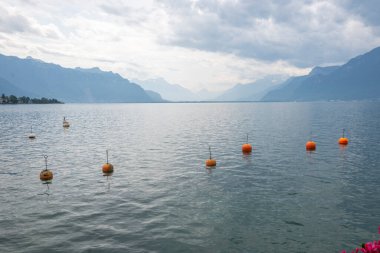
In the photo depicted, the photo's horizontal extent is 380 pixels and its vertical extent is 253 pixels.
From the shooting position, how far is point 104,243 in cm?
2103

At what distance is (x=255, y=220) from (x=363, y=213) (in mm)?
9817

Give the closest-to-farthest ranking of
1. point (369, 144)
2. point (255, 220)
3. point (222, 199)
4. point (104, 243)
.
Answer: point (104, 243) < point (255, 220) < point (222, 199) < point (369, 144)

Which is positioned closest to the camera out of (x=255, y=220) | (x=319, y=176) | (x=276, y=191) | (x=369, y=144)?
(x=255, y=220)

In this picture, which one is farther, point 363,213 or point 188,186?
point 188,186

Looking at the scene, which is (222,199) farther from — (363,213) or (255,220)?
(363,213)

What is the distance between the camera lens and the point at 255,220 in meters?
24.5

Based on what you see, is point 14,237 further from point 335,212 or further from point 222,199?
point 335,212

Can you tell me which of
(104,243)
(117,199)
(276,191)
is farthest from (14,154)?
(276,191)

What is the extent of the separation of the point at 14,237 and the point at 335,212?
26.3 m

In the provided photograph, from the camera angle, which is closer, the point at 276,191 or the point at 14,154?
the point at 276,191

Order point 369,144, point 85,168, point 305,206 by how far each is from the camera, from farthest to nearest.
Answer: point 369,144 < point 85,168 < point 305,206

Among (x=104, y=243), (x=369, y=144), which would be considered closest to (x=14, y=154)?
(x=104, y=243)

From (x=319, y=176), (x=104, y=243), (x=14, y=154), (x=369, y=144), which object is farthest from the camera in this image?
(x=369, y=144)

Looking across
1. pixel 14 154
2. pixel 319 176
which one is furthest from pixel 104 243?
pixel 14 154
